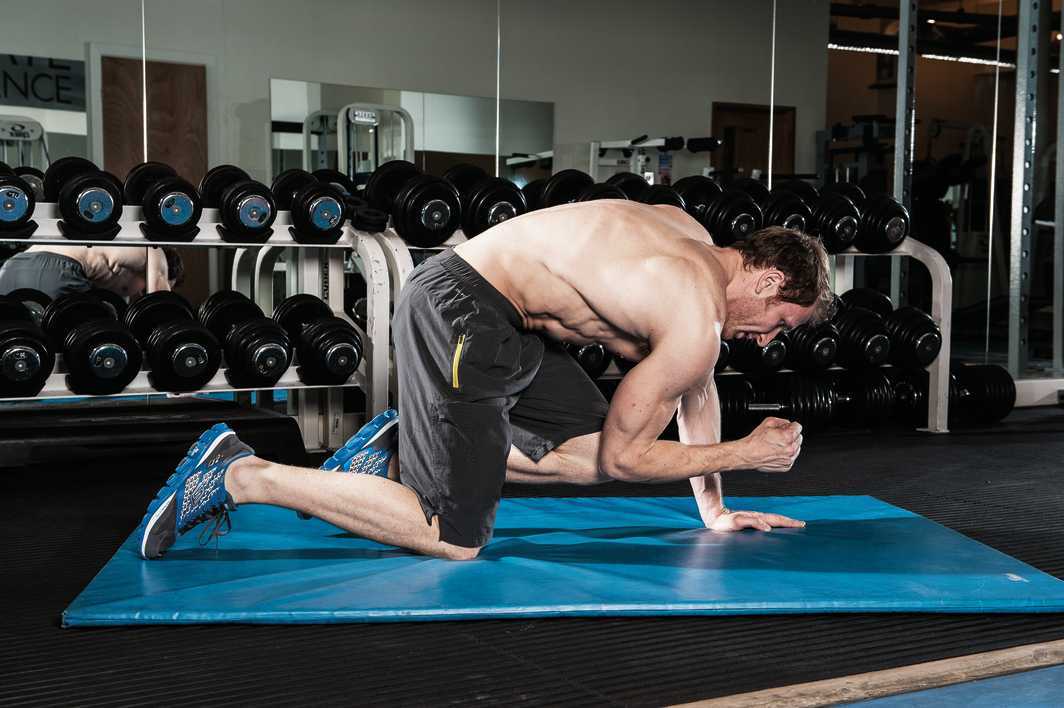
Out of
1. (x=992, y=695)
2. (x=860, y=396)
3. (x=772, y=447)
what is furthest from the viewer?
(x=860, y=396)

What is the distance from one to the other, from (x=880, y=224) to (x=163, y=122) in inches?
138

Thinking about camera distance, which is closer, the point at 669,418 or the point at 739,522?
the point at 669,418

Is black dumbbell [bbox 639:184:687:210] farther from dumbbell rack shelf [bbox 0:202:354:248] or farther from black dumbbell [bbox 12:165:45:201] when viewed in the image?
black dumbbell [bbox 12:165:45:201]

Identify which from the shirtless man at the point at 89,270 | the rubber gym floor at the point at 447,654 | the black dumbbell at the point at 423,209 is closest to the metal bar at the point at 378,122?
the shirtless man at the point at 89,270

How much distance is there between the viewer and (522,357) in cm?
234

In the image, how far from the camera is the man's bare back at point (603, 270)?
204 centimetres

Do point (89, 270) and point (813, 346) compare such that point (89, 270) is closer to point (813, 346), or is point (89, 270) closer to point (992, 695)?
point (813, 346)

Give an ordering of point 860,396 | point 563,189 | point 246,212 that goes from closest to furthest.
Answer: point 246,212
point 563,189
point 860,396

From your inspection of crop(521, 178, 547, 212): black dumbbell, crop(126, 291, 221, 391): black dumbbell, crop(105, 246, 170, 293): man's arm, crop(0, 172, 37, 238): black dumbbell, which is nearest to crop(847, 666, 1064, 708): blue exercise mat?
crop(126, 291, 221, 391): black dumbbell

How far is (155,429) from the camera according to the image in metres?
3.60

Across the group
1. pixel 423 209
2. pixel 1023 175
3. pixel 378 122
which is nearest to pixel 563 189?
pixel 423 209

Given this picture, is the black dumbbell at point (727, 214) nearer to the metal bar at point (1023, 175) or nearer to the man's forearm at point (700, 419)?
the man's forearm at point (700, 419)

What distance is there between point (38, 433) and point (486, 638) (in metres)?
2.24

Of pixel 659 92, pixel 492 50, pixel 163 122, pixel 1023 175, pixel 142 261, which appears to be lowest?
pixel 142 261
